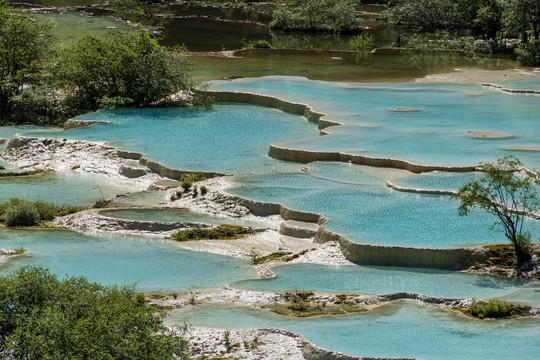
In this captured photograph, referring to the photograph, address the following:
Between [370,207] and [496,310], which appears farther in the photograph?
[370,207]

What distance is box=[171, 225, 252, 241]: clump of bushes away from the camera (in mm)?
22422

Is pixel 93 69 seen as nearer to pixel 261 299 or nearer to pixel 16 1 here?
pixel 261 299

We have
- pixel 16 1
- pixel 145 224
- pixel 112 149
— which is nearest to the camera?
pixel 145 224

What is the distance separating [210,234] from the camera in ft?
73.9

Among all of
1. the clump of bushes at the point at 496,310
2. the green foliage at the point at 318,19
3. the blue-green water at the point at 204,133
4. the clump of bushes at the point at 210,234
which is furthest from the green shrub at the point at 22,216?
the green foliage at the point at 318,19

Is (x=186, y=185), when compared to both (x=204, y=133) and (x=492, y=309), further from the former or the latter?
(x=492, y=309)

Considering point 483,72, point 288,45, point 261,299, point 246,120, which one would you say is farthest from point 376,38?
point 261,299

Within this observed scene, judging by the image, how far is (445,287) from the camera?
18188mm

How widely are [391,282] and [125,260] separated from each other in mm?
6807

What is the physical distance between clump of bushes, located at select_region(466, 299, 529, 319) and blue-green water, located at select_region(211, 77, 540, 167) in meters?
10.0

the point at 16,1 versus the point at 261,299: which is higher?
the point at 16,1

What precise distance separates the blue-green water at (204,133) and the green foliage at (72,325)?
532 inches

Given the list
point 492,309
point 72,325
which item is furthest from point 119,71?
point 72,325

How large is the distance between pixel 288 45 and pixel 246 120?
23.8 m
